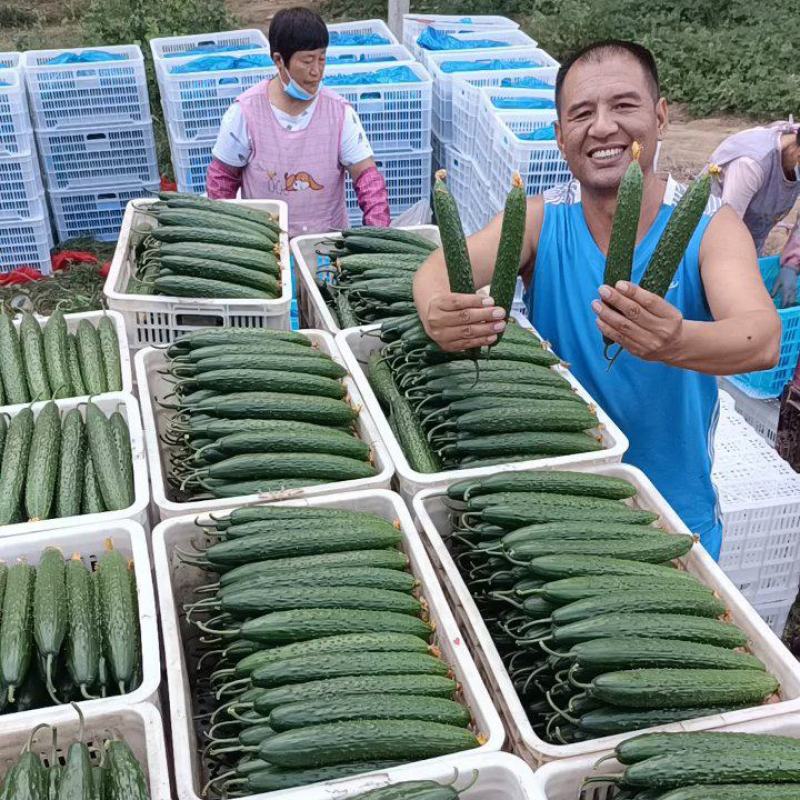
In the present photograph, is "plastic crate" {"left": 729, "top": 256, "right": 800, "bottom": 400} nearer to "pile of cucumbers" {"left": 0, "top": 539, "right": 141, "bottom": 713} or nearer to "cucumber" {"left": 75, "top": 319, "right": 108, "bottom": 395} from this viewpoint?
"cucumber" {"left": 75, "top": 319, "right": 108, "bottom": 395}

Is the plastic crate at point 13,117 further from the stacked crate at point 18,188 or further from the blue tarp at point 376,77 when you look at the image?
the blue tarp at point 376,77

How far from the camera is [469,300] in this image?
273 cm

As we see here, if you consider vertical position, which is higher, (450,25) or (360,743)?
(450,25)

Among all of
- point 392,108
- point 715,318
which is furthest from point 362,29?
point 715,318

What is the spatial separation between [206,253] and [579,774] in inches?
114

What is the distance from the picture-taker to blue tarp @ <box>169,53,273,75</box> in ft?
23.0

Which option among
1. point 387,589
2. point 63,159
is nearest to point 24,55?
point 63,159

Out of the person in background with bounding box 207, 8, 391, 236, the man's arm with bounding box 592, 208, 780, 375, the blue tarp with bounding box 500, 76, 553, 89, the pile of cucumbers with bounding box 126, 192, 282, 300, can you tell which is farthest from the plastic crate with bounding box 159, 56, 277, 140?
the man's arm with bounding box 592, 208, 780, 375

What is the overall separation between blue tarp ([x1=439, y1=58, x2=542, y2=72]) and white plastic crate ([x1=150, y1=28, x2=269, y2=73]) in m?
1.78

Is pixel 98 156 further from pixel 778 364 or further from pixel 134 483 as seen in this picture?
pixel 778 364

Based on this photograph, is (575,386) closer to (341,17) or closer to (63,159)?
(63,159)

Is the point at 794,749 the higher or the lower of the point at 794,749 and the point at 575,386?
the lower

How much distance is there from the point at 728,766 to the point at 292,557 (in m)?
1.26

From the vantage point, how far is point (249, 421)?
3000 millimetres
